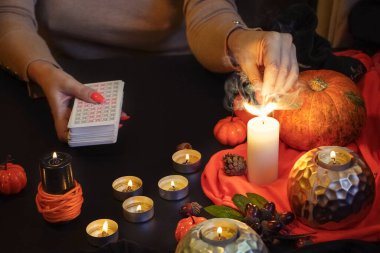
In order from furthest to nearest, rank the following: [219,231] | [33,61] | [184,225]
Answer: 1. [33,61]
2. [184,225]
3. [219,231]

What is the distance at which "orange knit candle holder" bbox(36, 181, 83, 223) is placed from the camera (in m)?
0.88

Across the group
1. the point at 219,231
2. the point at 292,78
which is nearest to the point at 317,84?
the point at 292,78

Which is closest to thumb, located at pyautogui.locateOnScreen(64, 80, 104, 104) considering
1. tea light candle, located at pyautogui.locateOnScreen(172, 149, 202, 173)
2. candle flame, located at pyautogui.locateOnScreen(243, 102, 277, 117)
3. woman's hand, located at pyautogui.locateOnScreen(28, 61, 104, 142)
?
woman's hand, located at pyautogui.locateOnScreen(28, 61, 104, 142)

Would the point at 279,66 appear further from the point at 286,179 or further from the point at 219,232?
the point at 219,232

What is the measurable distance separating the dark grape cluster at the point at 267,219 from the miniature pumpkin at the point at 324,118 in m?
0.24

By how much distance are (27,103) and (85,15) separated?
38 centimetres

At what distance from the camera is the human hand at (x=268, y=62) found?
1066 mm

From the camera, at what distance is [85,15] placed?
1.57 m

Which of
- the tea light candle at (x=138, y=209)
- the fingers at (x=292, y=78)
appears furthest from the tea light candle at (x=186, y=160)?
the fingers at (x=292, y=78)

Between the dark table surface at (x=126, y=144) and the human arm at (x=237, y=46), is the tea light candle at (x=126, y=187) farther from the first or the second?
the human arm at (x=237, y=46)

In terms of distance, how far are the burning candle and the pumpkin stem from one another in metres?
0.18

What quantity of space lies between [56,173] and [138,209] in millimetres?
149

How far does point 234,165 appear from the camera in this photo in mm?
998

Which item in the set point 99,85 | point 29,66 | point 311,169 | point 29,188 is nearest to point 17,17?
point 29,66
